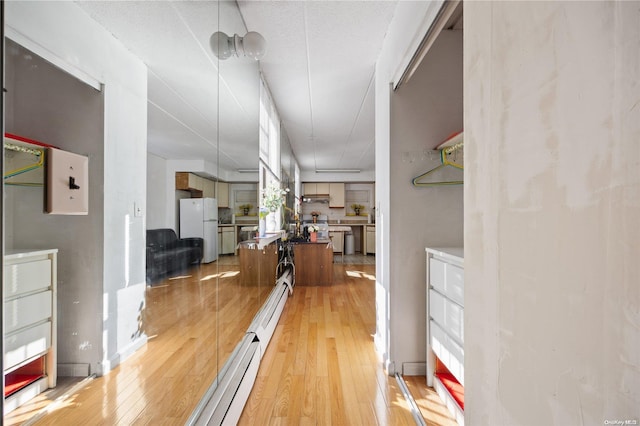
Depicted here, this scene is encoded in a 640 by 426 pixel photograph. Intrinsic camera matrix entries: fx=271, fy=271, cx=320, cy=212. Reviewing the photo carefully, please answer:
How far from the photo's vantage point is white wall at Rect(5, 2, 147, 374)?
0.58 m

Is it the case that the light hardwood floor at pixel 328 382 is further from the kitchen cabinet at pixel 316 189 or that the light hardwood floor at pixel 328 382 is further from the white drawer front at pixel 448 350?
the kitchen cabinet at pixel 316 189

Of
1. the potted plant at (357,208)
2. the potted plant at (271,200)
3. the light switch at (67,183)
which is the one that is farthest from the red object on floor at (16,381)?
the potted plant at (357,208)

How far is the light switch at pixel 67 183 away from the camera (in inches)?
22.0

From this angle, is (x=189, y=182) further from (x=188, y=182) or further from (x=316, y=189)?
(x=316, y=189)

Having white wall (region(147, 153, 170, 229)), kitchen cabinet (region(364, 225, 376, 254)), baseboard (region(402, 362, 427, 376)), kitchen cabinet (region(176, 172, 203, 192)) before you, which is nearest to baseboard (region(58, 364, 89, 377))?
white wall (region(147, 153, 170, 229))

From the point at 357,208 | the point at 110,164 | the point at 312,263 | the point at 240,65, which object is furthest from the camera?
the point at 357,208

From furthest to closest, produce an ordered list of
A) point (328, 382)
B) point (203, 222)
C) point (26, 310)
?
point (328, 382) < point (203, 222) < point (26, 310)

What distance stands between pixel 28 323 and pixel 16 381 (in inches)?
4.6

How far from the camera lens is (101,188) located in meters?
0.70

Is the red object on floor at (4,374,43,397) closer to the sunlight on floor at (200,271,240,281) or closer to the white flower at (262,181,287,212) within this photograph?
the sunlight on floor at (200,271,240,281)

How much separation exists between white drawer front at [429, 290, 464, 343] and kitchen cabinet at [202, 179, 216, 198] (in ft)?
4.75

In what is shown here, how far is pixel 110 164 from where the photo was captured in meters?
0.74

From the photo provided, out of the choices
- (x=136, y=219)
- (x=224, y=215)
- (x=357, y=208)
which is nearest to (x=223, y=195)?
(x=224, y=215)

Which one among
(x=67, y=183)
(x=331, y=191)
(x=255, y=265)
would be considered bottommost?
(x=255, y=265)
